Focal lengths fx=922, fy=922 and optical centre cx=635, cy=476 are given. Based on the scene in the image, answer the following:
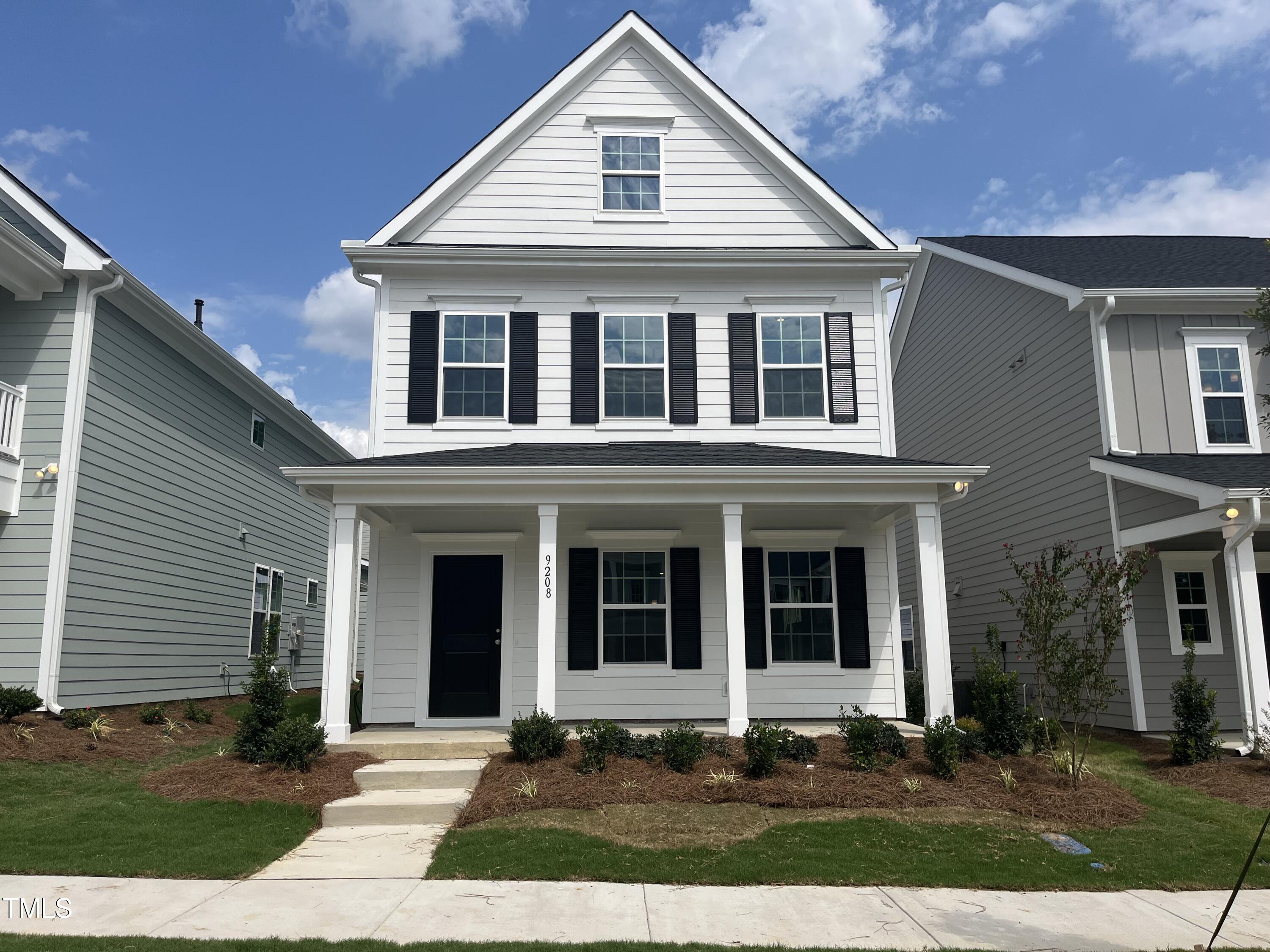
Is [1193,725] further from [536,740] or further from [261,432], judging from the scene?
[261,432]

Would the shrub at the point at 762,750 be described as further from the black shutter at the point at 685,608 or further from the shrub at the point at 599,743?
the black shutter at the point at 685,608

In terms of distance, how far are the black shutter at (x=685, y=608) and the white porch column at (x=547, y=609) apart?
1978 mm

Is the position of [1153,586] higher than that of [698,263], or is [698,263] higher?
[698,263]

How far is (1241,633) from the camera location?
10406 millimetres

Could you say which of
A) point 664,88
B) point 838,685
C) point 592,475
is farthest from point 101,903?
point 664,88

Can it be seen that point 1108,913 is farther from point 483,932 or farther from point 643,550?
point 643,550

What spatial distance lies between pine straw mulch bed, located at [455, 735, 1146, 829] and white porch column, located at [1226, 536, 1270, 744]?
238 centimetres

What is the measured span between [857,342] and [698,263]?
247 centimetres

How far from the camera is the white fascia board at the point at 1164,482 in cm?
1028

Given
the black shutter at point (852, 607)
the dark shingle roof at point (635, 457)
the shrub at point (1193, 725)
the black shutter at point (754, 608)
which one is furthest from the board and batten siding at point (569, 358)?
the shrub at point (1193, 725)

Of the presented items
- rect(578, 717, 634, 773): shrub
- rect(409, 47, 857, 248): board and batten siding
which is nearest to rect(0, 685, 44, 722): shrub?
rect(578, 717, 634, 773): shrub

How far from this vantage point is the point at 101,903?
19.7ft

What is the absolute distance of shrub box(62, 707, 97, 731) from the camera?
429 inches

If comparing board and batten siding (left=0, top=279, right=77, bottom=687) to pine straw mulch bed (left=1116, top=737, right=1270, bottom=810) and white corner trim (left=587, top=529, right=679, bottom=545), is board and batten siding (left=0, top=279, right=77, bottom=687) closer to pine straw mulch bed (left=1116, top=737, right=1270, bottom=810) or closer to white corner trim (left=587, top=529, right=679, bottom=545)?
white corner trim (left=587, top=529, right=679, bottom=545)
